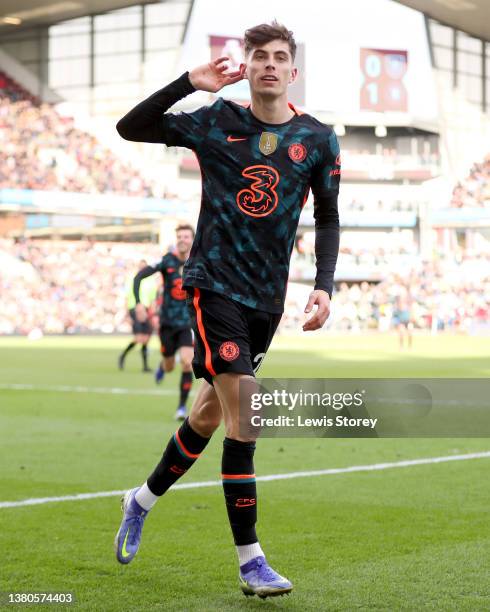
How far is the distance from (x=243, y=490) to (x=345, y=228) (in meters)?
57.2

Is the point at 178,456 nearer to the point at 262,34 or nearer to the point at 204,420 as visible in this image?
the point at 204,420

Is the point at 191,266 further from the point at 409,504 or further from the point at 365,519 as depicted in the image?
the point at 409,504

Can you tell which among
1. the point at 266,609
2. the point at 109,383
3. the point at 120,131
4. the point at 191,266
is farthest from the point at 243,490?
the point at 109,383

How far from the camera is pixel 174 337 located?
42.3 ft

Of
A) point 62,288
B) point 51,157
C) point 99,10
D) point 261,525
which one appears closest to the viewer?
point 261,525

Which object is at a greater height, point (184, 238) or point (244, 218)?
point (244, 218)

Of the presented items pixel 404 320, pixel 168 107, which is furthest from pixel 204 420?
pixel 404 320

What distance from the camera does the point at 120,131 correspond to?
14.5 feet

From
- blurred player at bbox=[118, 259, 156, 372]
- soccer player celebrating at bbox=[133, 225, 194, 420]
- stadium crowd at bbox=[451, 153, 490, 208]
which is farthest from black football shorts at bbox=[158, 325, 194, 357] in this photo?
stadium crowd at bbox=[451, 153, 490, 208]

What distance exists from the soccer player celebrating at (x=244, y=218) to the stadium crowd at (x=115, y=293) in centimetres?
3791

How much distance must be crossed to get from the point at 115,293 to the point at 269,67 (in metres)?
42.7

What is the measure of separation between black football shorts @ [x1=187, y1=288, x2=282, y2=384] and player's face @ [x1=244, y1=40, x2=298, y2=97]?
84cm

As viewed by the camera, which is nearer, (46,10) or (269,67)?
(269,67)

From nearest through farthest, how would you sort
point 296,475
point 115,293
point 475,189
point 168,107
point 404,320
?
point 168,107
point 296,475
point 404,320
point 115,293
point 475,189
